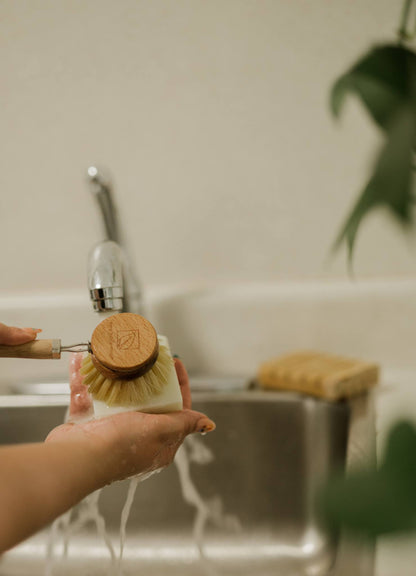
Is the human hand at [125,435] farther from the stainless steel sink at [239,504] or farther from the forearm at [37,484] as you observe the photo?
the stainless steel sink at [239,504]

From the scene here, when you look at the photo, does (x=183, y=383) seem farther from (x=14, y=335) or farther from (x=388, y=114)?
(x=388, y=114)

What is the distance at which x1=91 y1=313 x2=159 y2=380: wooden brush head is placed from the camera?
14.8 inches

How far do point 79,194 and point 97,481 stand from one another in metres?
0.60

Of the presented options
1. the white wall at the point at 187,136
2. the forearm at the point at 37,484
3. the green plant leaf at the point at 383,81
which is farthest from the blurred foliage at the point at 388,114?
the white wall at the point at 187,136

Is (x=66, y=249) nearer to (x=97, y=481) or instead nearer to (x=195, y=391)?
(x=195, y=391)

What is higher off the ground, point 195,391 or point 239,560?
point 195,391

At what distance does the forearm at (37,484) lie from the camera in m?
0.24

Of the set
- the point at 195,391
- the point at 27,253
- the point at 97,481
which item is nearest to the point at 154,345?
the point at 97,481

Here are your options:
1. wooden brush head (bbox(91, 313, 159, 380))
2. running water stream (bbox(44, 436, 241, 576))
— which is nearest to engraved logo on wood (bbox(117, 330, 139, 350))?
wooden brush head (bbox(91, 313, 159, 380))

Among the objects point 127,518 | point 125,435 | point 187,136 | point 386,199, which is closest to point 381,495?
point 386,199

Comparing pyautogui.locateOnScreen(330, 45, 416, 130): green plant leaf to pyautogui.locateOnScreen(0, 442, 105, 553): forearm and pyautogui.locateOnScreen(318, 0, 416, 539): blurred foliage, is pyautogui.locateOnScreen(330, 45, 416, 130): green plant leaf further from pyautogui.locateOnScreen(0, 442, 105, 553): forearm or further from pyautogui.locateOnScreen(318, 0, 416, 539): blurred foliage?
pyautogui.locateOnScreen(0, 442, 105, 553): forearm

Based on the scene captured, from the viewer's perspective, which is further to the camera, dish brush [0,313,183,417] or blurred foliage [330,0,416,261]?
dish brush [0,313,183,417]

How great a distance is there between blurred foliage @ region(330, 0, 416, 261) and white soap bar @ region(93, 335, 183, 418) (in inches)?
11.8

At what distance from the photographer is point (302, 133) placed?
0.82 meters
